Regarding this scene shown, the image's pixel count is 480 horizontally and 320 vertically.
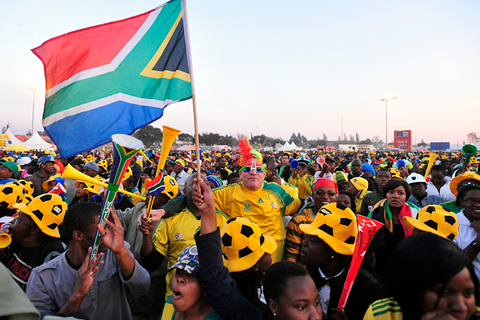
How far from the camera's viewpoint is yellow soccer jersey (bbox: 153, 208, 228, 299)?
321 cm

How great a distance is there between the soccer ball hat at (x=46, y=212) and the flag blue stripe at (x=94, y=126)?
0.53 meters

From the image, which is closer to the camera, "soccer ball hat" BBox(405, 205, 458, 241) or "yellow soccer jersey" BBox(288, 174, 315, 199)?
"soccer ball hat" BBox(405, 205, 458, 241)

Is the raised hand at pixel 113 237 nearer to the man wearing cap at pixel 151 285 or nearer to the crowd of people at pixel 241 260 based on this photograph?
the crowd of people at pixel 241 260

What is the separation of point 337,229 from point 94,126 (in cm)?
249

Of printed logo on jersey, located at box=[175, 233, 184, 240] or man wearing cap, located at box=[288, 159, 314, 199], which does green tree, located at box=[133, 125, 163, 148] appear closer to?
man wearing cap, located at box=[288, 159, 314, 199]

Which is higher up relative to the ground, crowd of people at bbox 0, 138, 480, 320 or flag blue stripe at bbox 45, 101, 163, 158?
flag blue stripe at bbox 45, 101, 163, 158

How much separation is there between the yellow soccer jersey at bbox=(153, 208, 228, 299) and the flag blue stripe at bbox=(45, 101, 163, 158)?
1.15 meters

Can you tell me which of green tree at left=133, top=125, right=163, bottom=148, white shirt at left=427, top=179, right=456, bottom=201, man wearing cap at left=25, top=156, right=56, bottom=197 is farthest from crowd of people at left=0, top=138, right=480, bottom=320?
green tree at left=133, top=125, right=163, bottom=148

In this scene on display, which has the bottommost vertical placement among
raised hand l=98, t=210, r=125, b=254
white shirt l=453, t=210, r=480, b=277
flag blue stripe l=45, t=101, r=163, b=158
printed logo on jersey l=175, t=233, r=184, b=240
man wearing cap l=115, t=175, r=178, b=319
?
man wearing cap l=115, t=175, r=178, b=319

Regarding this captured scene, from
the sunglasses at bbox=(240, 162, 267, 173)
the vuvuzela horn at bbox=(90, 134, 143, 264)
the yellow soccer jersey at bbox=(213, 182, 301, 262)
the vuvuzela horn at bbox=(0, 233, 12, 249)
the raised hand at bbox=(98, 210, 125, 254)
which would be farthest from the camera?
the sunglasses at bbox=(240, 162, 267, 173)

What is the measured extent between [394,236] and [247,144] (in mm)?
2398

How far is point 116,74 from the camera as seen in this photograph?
118 inches

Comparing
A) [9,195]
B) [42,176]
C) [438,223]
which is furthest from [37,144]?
[438,223]

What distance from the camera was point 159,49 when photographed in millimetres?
3043
